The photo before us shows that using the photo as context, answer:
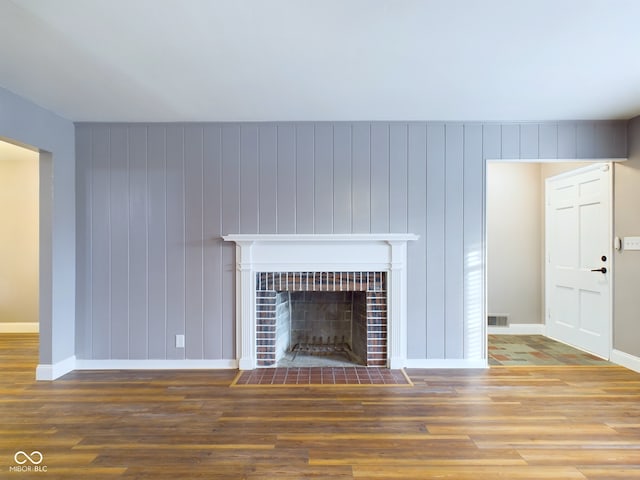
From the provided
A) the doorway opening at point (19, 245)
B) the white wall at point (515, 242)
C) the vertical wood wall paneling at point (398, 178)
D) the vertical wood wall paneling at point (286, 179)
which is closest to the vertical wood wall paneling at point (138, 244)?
the vertical wood wall paneling at point (286, 179)

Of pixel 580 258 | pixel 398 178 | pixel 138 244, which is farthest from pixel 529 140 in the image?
pixel 138 244

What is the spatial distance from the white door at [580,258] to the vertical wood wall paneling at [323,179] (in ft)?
8.99

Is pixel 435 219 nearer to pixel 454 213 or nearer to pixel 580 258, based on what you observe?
pixel 454 213

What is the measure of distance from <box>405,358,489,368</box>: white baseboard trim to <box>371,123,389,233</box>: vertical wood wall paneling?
1258 millimetres

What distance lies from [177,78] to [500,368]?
3658 mm

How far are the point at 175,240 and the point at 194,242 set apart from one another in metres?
0.18

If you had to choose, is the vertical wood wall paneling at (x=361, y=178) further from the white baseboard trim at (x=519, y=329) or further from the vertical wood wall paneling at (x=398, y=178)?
the white baseboard trim at (x=519, y=329)

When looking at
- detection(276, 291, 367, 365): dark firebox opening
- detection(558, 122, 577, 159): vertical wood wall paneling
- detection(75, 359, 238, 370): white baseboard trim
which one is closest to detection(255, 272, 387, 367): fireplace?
detection(276, 291, 367, 365): dark firebox opening

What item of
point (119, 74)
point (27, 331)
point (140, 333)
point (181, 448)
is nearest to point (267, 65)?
point (119, 74)

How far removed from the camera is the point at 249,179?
350 cm

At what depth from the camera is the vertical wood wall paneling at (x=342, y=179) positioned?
11.5 feet

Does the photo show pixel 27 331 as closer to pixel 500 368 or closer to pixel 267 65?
pixel 267 65

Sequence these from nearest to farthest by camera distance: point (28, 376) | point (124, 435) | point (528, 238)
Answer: point (124, 435) → point (28, 376) → point (528, 238)

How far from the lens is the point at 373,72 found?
251 cm
